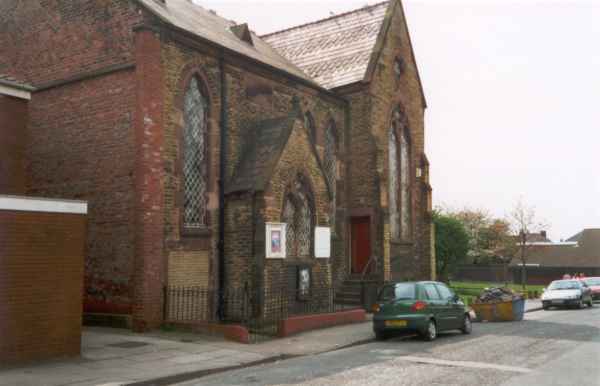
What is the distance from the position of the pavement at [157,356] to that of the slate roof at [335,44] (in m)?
12.5

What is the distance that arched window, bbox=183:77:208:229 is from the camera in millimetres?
17031

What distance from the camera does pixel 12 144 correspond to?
1532 cm

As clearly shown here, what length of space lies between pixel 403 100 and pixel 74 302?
19.1m

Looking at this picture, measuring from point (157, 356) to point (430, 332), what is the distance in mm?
6592

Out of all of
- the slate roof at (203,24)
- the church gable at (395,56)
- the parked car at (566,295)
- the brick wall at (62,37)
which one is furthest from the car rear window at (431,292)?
the parked car at (566,295)

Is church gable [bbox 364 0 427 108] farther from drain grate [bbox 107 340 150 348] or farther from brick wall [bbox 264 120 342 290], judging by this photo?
drain grate [bbox 107 340 150 348]

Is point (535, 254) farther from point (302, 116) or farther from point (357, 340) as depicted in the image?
point (357, 340)

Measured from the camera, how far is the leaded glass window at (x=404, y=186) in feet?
88.7

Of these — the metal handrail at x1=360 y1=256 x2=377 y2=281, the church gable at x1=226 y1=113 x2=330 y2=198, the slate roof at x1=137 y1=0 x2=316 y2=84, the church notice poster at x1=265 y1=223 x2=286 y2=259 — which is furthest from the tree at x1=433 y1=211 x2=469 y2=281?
the church notice poster at x1=265 y1=223 x2=286 y2=259

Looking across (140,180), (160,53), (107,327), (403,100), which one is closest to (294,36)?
(403,100)

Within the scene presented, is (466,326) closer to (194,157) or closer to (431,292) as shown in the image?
(431,292)

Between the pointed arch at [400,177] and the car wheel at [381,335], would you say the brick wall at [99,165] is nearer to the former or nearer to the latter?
the car wheel at [381,335]

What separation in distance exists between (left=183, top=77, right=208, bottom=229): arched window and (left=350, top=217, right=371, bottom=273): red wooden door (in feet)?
27.9

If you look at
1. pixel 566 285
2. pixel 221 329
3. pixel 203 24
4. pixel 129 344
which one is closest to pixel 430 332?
pixel 221 329
